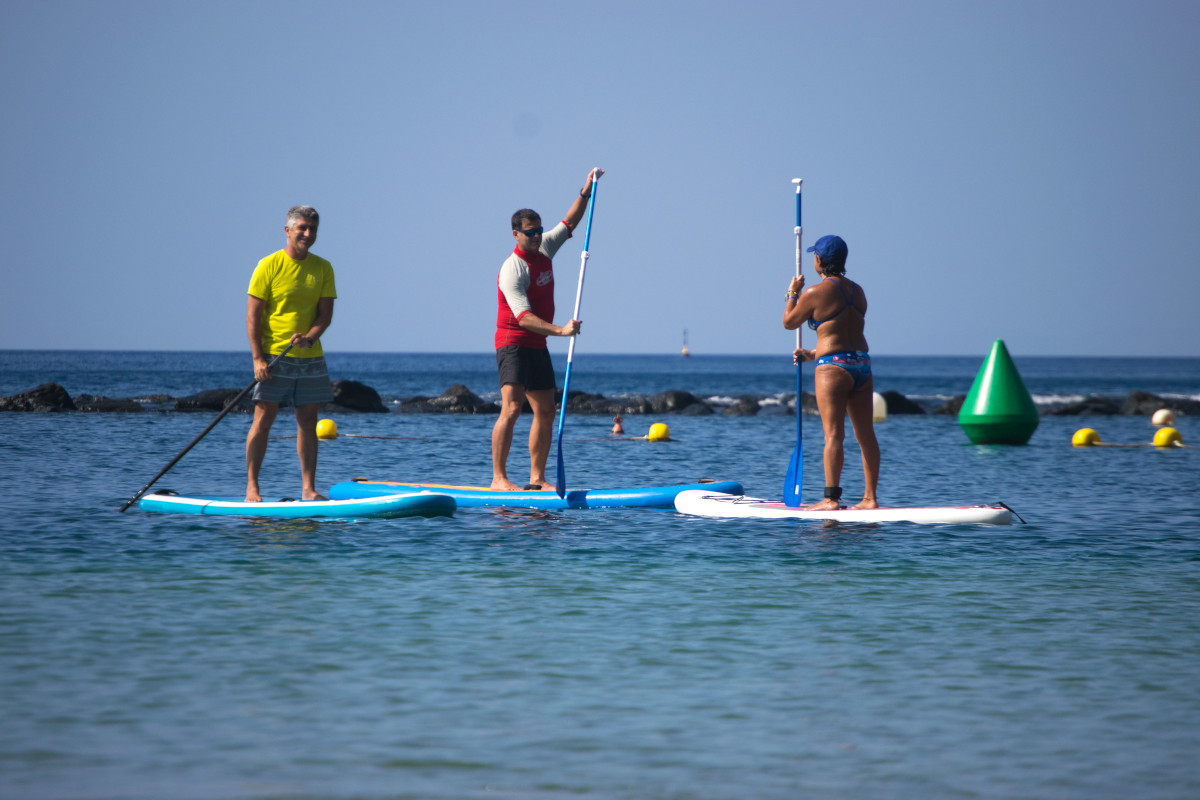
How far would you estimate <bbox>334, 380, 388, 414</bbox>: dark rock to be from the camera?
29953 millimetres

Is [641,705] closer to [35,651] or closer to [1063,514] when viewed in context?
[35,651]

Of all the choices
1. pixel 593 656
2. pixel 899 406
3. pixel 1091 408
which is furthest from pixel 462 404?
pixel 593 656

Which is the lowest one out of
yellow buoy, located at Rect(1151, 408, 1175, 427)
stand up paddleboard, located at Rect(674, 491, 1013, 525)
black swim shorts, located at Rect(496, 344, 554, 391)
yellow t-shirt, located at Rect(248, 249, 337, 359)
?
yellow buoy, located at Rect(1151, 408, 1175, 427)

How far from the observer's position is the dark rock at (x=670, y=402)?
33625mm

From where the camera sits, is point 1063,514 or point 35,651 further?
point 1063,514

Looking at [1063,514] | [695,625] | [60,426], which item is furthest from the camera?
[60,426]

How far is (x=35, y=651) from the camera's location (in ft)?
15.3

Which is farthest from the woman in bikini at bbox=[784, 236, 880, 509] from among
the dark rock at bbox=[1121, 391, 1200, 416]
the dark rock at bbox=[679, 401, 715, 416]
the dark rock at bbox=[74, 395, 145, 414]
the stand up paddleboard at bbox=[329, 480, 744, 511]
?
the dark rock at bbox=[1121, 391, 1200, 416]

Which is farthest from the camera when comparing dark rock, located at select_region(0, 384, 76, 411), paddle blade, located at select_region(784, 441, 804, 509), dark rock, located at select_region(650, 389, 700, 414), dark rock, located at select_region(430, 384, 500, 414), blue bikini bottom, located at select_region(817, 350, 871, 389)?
dark rock, located at select_region(650, 389, 700, 414)

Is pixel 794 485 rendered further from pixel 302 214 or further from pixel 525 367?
pixel 302 214

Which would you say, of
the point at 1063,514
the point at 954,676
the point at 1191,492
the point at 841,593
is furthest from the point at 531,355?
the point at 1191,492

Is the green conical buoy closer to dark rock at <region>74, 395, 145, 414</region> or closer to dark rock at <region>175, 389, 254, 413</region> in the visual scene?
dark rock at <region>175, 389, 254, 413</region>

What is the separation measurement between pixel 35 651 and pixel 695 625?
2781mm

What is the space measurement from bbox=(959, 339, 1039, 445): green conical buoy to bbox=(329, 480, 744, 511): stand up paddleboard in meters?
10.4
